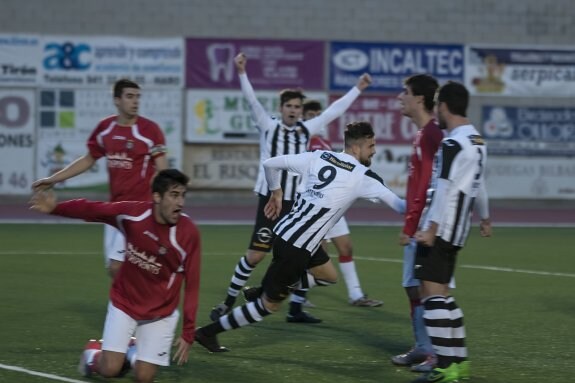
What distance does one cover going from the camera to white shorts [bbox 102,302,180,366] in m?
8.01

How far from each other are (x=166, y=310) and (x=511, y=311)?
199 inches

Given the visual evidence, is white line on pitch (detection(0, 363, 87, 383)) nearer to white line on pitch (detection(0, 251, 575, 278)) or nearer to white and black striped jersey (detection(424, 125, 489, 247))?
white and black striped jersey (detection(424, 125, 489, 247))

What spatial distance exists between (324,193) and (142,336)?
1909mm

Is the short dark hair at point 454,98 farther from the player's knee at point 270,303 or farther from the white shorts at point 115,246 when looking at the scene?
the white shorts at point 115,246

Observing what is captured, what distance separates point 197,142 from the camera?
27.4m

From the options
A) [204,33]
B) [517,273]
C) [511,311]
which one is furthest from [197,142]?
[511,311]

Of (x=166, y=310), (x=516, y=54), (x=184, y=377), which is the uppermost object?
(x=516, y=54)

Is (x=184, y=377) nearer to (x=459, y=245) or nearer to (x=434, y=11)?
(x=459, y=245)

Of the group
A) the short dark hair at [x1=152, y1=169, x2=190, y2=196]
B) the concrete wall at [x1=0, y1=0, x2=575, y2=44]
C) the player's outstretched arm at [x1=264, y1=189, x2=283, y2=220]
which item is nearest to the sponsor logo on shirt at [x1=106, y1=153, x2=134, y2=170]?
the player's outstretched arm at [x1=264, y1=189, x2=283, y2=220]

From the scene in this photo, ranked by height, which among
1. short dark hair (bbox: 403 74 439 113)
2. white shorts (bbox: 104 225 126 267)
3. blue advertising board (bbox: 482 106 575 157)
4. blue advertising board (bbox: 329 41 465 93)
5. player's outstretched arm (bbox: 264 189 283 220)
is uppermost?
blue advertising board (bbox: 329 41 465 93)

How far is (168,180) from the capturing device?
7.76 metres

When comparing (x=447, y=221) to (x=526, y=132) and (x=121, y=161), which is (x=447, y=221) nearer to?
(x=121, y=161)

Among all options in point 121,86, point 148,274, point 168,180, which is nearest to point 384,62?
point 121,86

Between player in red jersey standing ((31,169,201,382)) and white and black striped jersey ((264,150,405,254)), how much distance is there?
1317mm
